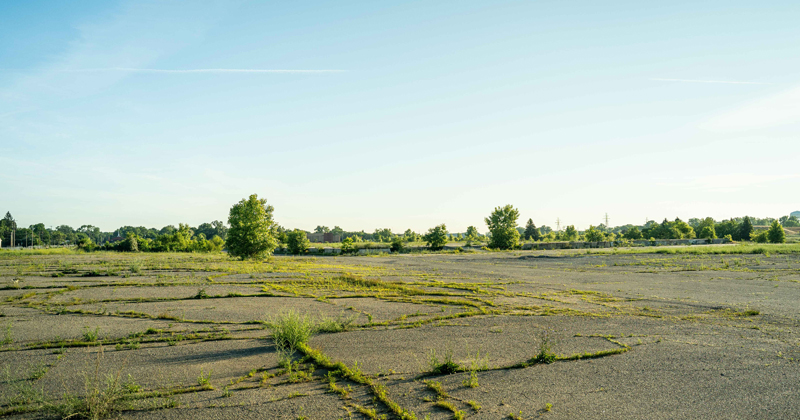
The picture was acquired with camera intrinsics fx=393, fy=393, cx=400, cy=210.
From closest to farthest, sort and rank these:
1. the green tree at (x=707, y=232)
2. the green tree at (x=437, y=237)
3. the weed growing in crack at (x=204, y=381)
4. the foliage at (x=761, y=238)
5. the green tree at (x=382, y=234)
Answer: the weed growing in crack at (x=204, y=381) < the green tree at (x=437, y=237) < the foliage at (x=761, y=238) < the green tree at (x=707, y=232) < the green tree at (x=382, y=234)

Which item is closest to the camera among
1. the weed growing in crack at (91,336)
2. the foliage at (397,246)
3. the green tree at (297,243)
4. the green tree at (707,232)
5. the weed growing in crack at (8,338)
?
the weed growing in crack at (8,338)

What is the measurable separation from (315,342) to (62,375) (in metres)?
4.92

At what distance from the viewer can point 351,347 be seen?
9531 millimetres

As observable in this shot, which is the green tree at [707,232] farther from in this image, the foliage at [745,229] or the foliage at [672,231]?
the foliage at [745,229]

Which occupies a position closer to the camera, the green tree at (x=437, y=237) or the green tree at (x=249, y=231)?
the green tree at (x=249, y=231)

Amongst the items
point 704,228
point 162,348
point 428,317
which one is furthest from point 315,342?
point 704,228

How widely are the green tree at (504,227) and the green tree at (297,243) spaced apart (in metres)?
39.7

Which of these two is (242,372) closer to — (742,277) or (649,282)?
(649,282)

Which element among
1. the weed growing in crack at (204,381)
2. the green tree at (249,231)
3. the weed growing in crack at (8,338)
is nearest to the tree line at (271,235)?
the green tree at (249,231)

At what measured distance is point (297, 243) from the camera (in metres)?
77.8

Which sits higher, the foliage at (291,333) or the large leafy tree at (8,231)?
the large leafy tree at (8,231)

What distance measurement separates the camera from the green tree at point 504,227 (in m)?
82.5

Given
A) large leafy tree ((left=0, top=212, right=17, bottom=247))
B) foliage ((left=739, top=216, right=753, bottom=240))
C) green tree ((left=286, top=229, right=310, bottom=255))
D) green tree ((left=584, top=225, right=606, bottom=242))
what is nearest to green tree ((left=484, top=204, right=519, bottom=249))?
green tree ((left=584, top=225, right=606, bottom=242))

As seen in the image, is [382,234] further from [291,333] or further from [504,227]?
[291,333]
